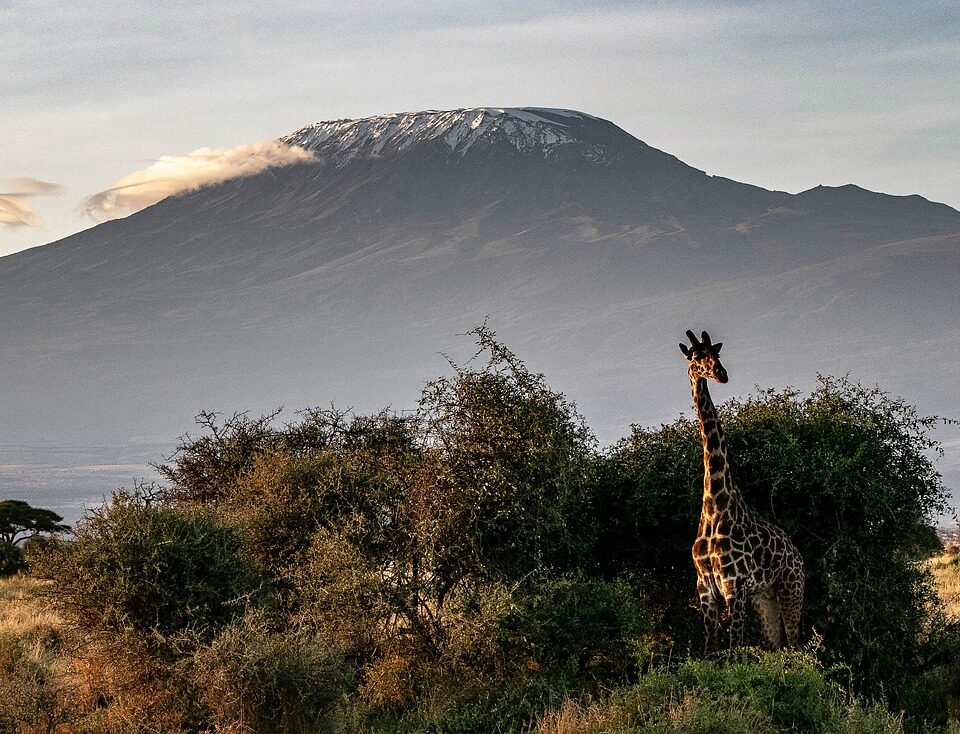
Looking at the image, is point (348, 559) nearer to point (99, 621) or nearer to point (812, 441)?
point (99, 621)

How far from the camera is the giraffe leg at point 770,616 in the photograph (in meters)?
17.6

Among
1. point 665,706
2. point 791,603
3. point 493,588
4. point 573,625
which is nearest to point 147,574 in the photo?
point 493,588

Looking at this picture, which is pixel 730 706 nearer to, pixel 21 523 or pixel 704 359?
pixel 704 359

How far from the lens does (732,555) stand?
1714cm

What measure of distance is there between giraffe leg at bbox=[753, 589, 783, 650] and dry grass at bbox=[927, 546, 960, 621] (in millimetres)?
5142

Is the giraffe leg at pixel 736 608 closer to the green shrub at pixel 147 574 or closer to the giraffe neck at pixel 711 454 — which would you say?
the giraffe neck at pixel 711 454

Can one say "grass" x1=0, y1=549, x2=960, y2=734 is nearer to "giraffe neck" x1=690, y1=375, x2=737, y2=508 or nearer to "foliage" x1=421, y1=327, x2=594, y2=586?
"giraffe neck" x1=690, y1=375, x2=737, y2=508

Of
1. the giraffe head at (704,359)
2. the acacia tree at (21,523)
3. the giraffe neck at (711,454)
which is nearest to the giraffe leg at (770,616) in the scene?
the giraffe neck at (711,454)

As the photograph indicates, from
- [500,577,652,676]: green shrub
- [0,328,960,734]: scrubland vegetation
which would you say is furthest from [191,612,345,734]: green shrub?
[500,577,652,676]: green shrub

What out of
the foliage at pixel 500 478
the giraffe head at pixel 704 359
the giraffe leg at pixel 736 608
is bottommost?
the giraffe leg at pixel 736 608

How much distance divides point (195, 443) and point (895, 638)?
13.8m

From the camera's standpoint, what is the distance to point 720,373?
1727cm

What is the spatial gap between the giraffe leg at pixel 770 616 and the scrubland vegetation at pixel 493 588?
0.55m

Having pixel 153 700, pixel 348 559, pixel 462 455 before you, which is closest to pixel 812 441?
pixel 462 455
